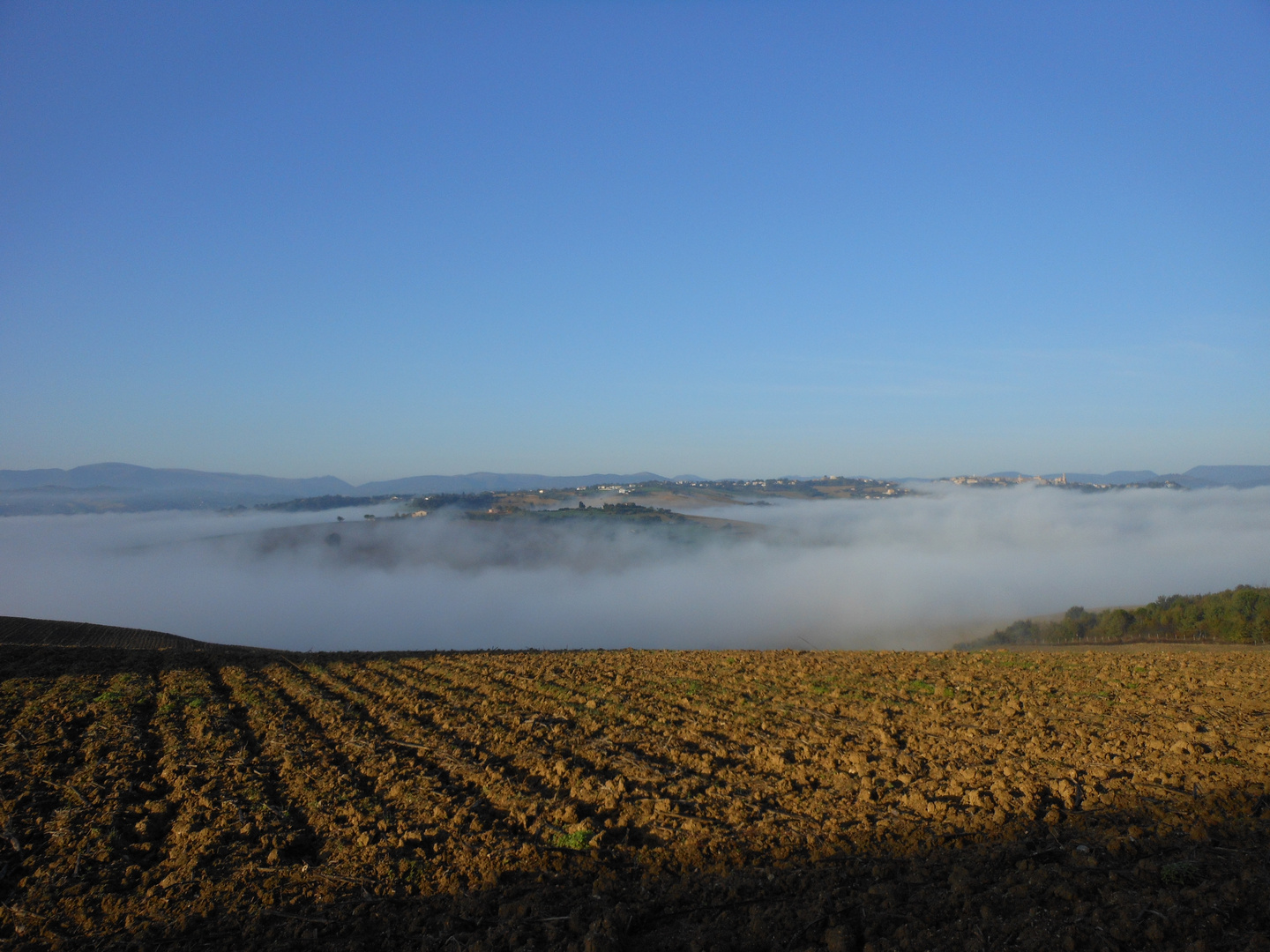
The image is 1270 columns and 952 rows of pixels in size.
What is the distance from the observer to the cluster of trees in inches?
1615

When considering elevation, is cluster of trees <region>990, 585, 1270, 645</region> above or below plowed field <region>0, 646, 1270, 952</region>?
below

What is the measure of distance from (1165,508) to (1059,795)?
202 meters

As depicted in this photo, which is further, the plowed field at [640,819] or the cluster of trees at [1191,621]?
the cluster of trees at [1191,621]

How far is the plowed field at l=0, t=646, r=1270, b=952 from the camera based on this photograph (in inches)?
227

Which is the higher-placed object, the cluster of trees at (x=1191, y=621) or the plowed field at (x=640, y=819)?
the plowed field at (x=640, y=819)

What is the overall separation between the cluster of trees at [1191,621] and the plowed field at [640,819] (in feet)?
115

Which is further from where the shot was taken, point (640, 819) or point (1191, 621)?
Result: point (1191, 621)

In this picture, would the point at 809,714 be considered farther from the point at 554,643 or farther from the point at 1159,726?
the point at 554,643

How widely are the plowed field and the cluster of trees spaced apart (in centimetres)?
Result: 3507

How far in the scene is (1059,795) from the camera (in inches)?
Answer: 327

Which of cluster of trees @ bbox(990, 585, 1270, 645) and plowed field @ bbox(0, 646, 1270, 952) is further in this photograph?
cluster of trees @ bbox(990, 585, 1270, 645)

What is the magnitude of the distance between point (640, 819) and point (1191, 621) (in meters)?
54.2

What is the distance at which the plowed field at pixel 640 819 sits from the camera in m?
5.77

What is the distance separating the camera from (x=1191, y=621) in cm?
4681
